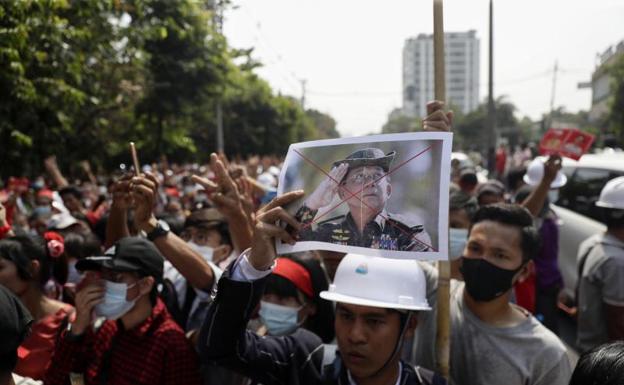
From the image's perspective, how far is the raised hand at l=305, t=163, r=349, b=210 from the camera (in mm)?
1837

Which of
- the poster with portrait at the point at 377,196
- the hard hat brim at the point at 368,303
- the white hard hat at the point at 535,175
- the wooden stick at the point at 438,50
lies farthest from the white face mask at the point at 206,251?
the white hard hat at the point at 535,175

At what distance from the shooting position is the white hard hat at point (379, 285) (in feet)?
6.82

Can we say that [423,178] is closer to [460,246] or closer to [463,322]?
[463,322]

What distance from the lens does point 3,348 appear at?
1.59 m

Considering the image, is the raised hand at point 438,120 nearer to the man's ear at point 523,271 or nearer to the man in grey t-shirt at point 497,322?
the man in grey t-shirt at point 497,322

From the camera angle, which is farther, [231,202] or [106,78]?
[106,78]

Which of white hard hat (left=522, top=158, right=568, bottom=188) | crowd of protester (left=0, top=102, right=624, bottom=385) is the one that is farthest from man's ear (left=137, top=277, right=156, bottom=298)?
white hard hat (left=522, top=158, right=568, bottom=188)

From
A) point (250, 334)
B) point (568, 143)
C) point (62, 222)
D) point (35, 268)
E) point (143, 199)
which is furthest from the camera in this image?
point (62, 222)

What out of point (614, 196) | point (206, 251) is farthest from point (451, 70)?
point (206, 251)

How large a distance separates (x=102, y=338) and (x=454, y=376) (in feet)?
5.24

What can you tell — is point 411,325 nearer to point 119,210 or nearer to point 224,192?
point 224,192

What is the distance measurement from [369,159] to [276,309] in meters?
1.16

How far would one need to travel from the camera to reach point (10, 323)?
161 centimetres

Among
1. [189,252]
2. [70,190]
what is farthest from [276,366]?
[70,190]
